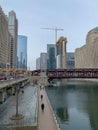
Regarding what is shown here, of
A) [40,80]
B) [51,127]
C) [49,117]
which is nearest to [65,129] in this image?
[49,117]

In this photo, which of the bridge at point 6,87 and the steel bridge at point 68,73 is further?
the steel bridge at point 68,73

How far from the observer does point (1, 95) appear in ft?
137

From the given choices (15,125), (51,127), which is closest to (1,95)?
(15,125)

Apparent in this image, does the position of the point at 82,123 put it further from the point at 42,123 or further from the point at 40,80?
the point at 40,80

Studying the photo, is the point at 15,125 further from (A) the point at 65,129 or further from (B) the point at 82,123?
(B) the point at 82,123

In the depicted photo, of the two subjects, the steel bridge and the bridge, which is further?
the steel bridge

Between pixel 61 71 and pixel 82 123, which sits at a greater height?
pixel 61 71

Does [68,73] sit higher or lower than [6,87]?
higher

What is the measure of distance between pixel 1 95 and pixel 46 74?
89293 millimetres

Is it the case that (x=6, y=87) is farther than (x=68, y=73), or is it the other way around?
(x=68, y=73)

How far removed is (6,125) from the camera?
2400 centimetres

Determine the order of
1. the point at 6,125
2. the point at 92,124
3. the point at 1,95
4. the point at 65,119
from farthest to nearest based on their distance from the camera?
the point at 1,95 → the point at 65,119 → the point at 92,124 → the point at 6,125

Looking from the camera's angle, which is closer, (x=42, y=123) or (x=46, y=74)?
(x=42, y=123)

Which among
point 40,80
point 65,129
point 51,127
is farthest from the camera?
point 40,80
